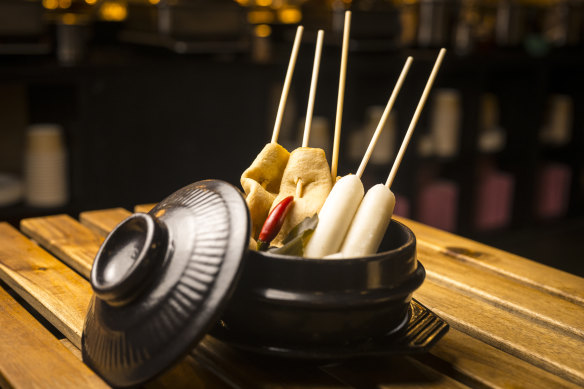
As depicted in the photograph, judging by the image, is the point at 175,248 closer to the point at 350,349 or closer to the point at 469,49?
the point at 350,349

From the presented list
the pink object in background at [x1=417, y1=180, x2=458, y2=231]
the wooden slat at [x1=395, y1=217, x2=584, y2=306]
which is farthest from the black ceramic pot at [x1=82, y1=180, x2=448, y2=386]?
the pink object in background at [x1=417, y1=180, x2=458, y2=231]

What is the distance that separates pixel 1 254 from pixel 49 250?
9 cm

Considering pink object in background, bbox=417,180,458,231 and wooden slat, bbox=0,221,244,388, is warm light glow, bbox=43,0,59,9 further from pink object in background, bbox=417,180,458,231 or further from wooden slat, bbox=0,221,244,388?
pink object in background, bbox=417,180,458,231

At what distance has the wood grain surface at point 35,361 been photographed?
76cm

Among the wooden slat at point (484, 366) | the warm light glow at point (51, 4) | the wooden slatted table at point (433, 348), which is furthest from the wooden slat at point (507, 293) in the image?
the warm light glow at point (51, 4)

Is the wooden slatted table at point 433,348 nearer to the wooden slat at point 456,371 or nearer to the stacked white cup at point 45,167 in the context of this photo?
the wooden slat at point 456,371

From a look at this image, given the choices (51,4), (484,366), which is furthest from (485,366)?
(51,4)

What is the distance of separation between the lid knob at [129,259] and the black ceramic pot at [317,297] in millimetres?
99

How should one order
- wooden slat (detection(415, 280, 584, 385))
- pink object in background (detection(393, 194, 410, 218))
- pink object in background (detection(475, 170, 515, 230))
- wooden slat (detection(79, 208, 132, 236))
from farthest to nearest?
pink object in background (detection(475, 170, 515, 230))
pink object in background (detection(393, 194, 410, 218))
wooden slat (detection(79, 208, 132, 236))
wooden slat (detection(415, 280, 584, 385))

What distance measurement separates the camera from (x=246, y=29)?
271cm

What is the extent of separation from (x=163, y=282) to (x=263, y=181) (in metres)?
0.25

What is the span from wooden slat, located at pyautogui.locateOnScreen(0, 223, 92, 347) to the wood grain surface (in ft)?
0.11

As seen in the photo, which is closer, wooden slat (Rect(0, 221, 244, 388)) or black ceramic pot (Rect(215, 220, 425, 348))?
black ceramic pot (Rect(215, 220, 425, 348))

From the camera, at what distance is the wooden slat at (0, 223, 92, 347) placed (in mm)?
932
